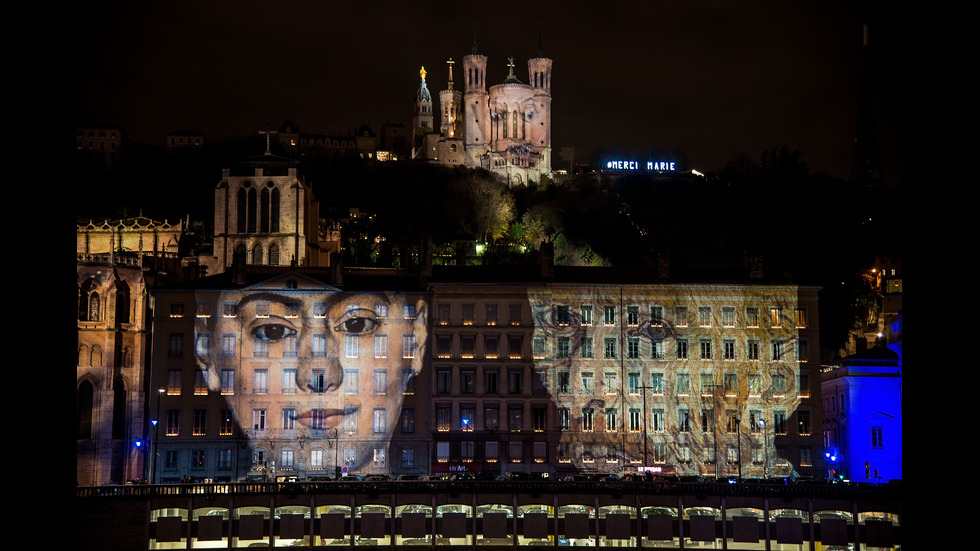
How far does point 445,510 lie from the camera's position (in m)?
63.4

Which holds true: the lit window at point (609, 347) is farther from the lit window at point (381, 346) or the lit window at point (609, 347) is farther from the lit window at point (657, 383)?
the lit window at point (381, 346)

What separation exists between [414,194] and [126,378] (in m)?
66.3

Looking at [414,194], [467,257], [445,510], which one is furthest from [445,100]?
[445,510]

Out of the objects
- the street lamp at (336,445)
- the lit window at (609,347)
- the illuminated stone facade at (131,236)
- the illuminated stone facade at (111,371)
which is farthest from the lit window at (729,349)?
the illuminated stone facade at (131,236)

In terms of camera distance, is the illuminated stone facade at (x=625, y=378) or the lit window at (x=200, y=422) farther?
the illuminated stone facade at (x=625, y=378)

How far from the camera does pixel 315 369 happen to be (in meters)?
73.5

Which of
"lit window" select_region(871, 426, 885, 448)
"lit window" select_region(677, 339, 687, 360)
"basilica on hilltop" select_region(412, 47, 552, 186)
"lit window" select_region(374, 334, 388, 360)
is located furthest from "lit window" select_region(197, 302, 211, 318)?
"basilica on hilltop" select_region(412, 47, 552, 186)

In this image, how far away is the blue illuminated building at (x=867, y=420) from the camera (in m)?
71.6

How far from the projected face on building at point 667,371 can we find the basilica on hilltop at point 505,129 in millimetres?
85579

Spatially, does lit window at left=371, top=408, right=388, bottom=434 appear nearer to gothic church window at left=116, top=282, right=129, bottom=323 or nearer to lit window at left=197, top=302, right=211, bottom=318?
lit window at left=197, top=302, right=211, bottom=318

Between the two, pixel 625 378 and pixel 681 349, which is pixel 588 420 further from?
pixel 681 349

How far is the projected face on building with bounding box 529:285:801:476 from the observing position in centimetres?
7256

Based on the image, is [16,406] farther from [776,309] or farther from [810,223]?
[810,223]

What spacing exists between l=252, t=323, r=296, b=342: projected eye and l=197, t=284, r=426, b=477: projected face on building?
0.07m
